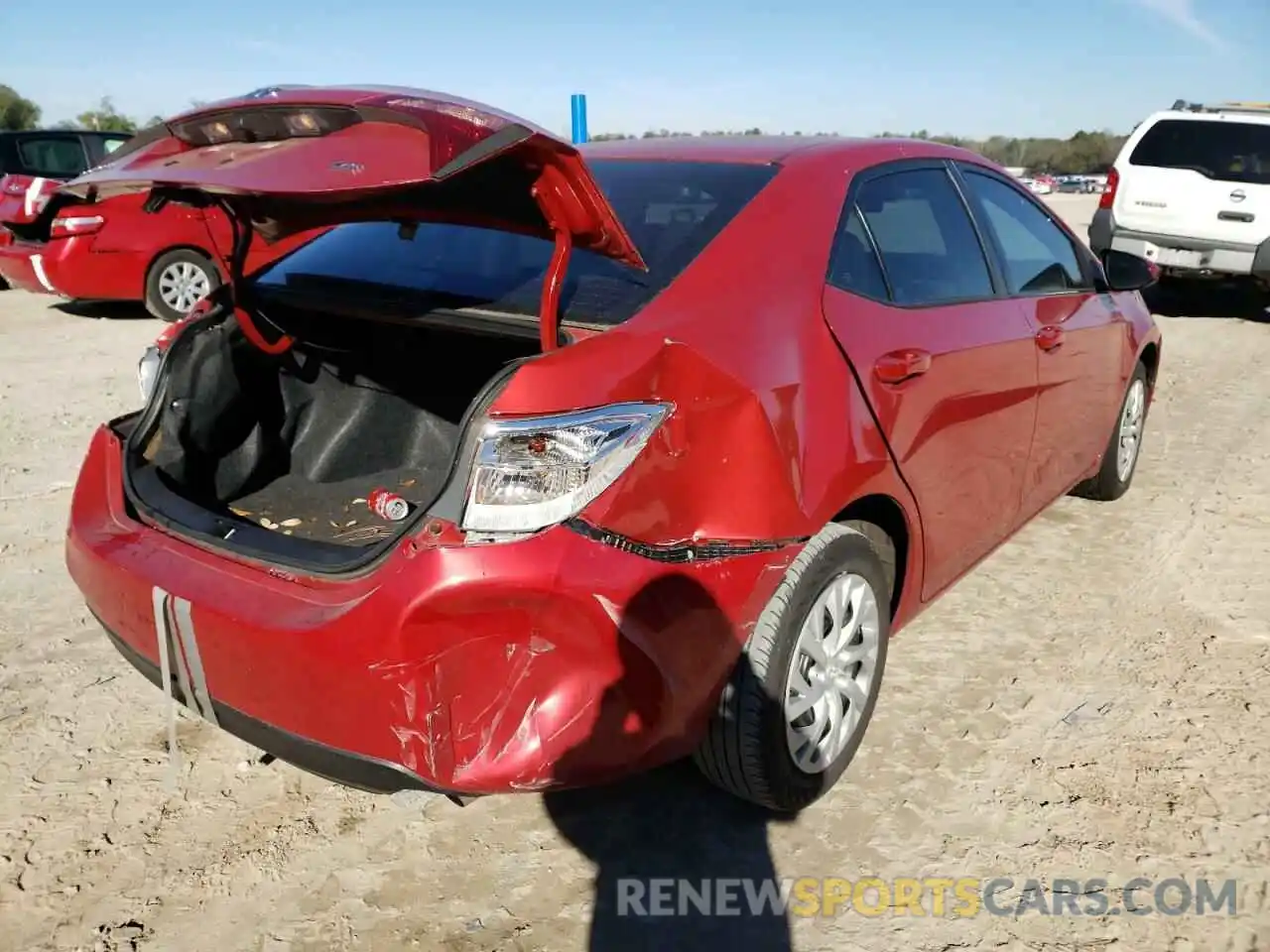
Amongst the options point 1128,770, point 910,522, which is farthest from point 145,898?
point 1128,770

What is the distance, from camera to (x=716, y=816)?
2.58 m

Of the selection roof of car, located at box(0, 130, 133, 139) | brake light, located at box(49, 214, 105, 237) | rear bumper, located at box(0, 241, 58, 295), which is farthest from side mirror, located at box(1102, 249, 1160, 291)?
roof of car, located at box(0, 130, 133, 139)

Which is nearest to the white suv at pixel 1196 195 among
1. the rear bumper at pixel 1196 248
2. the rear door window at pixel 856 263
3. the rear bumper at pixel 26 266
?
the rear bumper at pixel 1196 248

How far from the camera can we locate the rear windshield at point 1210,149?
9.50 m

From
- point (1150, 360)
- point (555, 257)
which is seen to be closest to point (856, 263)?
point (555, 257)

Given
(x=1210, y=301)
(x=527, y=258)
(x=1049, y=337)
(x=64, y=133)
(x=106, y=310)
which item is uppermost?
(x=64, y=133)

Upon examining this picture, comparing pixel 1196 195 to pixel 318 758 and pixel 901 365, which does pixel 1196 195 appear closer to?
pixel 901 365

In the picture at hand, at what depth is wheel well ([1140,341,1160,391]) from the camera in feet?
15.7

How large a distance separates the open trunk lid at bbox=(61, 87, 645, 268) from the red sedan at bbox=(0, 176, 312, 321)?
7.01 meters

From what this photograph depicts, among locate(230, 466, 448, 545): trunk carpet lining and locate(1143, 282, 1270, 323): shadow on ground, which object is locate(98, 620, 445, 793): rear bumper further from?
locate(1143, 282, 1270, 323): shadow on ground

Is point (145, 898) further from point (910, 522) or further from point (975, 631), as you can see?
point (975, 631)

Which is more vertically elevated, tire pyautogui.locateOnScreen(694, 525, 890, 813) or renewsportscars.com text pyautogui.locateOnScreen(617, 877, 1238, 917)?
tire pyautogui.locateOnScreen(694, 525, 890, 813)

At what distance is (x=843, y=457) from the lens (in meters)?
2.36

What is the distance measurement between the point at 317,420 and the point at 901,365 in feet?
6.09
